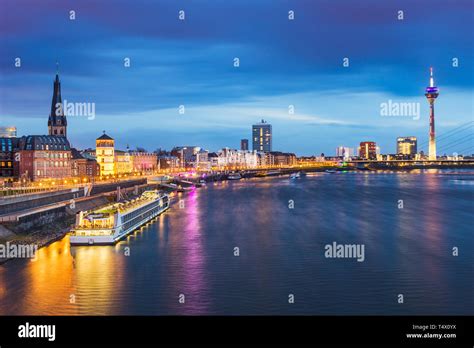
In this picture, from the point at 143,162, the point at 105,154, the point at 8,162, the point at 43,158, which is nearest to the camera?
the point at 8,162

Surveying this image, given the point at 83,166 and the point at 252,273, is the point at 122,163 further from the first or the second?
the point at 252,273

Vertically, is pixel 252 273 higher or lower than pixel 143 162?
lower

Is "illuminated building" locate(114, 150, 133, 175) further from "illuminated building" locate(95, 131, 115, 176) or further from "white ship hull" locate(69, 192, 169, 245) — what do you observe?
"white ship hull" locate(69, 192, 169, 245)

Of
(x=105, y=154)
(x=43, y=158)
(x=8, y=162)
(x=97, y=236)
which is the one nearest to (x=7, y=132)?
(x=105, y=154)

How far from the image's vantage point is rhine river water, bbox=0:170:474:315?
1941 centimetres

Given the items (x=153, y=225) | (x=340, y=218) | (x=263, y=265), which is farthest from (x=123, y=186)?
(x=263, y=265)

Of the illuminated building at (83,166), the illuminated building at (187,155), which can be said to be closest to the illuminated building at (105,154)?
the illuminated building at (83,166)

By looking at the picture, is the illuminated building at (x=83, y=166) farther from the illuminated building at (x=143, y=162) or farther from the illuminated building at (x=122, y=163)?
the illuminated building at (x=143, y=162)

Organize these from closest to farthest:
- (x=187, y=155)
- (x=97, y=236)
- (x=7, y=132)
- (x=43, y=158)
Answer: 1. (x=97, y=236)
2. (x=43, y=158)
3. (x=7, y=132)
4. (x=187, y=155)

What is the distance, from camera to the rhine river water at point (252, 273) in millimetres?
19406

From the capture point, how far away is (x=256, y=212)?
51.3 m

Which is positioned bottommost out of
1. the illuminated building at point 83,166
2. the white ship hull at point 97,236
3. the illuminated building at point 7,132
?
the white ship hull at point 97,236

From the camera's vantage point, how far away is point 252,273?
24031 mm
